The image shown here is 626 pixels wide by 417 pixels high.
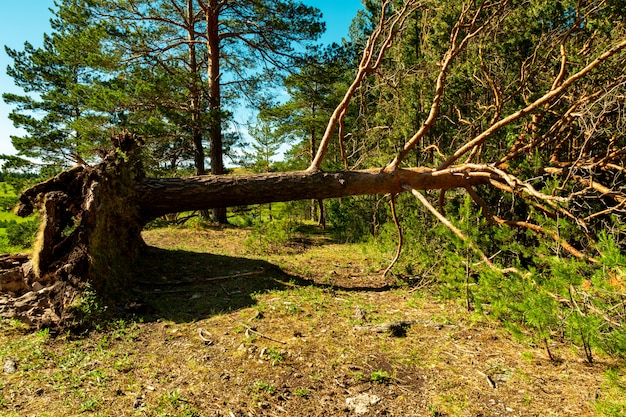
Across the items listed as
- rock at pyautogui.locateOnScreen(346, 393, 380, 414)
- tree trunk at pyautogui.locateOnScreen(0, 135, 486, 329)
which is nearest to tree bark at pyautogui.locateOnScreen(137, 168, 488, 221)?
tree trunk at pyautogui.locateOnScreen(0, 135, 486, 329)

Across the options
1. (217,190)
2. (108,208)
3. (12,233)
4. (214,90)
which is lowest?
(12,233)

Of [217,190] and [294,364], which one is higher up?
[217,190]

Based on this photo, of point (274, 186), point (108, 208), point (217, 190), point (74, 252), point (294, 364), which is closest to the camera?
point (294, 364)

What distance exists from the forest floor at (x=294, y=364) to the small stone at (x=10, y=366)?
12 mm

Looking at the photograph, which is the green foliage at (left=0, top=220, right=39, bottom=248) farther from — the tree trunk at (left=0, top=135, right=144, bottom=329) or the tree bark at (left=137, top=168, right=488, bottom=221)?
the tree bark at (left=137, top=168, right=488, bottom=221)

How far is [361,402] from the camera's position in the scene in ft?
8.11

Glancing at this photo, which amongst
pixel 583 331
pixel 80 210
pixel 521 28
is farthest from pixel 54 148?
pixel 583 331

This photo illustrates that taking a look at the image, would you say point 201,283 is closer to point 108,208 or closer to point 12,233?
point 108,208

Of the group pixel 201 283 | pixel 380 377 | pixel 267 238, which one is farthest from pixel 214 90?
pixel 380 377

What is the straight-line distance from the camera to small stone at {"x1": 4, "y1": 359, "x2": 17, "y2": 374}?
9.03 ft

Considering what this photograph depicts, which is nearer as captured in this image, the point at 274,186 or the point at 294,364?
the point at 294,364

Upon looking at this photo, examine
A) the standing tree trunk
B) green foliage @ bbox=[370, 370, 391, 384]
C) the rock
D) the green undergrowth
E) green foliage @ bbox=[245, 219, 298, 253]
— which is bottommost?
the rock

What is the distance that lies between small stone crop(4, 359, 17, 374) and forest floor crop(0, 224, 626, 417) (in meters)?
0.01

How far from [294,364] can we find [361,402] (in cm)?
70
